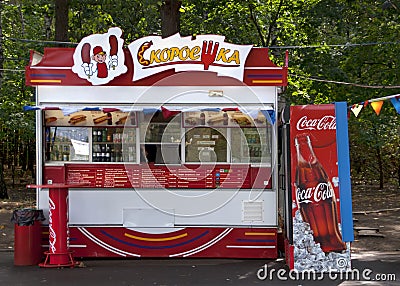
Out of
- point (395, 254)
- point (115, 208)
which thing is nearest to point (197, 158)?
point (115, 208)

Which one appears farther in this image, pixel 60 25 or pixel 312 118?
pixel 60 25

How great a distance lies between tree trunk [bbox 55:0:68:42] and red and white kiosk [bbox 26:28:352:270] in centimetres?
625

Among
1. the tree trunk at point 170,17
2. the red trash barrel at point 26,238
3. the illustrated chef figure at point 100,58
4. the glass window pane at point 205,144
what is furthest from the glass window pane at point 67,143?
the tree trunk at point 170,17

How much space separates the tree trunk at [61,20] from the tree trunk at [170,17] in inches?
105

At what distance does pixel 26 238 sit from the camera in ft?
34.3

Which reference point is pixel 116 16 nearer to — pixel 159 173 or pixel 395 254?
pixel 159 173

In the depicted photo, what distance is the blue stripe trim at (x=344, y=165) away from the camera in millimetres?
9453

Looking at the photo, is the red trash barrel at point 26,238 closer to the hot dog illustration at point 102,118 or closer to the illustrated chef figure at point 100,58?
the hot dog illustration at point 102,118

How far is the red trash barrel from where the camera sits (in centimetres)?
1048

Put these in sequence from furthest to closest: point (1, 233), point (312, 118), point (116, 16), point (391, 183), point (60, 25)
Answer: point (391, 183) → point (116, 16) → point (60, 25) → point (1, 233) → point (312, 118)

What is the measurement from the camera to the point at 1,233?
14.0 m

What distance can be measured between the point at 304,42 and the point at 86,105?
12.7 meters

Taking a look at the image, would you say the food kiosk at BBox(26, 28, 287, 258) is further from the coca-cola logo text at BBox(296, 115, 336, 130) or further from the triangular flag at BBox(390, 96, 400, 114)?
the triangular flag at BBox(390, 96, 400, 114)

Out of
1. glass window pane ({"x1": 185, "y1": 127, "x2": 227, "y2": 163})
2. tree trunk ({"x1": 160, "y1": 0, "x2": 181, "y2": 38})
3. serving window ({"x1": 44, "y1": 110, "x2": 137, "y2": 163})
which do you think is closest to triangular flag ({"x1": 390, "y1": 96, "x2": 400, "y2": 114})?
glass window pane ({"x1": 185, "y1": 127, "x2": 227, "y2": 163})
